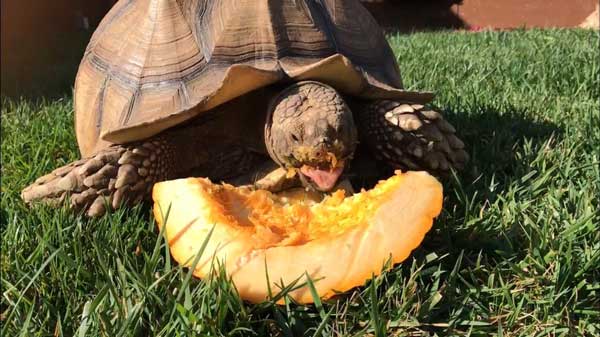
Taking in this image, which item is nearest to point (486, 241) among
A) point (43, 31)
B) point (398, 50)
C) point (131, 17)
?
point (131, 17)

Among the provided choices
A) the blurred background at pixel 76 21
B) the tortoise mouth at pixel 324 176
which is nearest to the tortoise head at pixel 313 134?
the tortoise mouth at pixel 324 176

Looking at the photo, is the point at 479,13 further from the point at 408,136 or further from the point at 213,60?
the point at 213,60

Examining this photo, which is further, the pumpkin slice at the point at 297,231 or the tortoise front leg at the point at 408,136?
the tortoise front leg at the point at 408,136

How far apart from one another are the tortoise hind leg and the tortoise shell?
50 millimetres

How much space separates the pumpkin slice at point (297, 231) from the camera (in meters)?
1.17

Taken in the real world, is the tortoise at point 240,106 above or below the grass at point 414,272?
above

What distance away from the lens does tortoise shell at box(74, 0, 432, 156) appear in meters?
1.59

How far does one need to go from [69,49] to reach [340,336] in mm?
6171

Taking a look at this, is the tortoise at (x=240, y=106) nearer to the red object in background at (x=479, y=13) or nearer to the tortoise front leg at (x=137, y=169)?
the tortoise front leg at (x=137, y=169)

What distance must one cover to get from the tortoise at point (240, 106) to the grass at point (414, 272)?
140 millimetres

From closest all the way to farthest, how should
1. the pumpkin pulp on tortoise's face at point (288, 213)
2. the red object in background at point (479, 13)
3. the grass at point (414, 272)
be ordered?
the grass at point (414, 272)
the pumpkin pulp on tortoise's face at point (288, 213)
the red object in background at point (479, 13)

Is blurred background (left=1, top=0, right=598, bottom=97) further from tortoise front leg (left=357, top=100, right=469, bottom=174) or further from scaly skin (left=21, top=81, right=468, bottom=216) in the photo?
tortoise front leg (left=357, top=100, right=469, bottom=174)

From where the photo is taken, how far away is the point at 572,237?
1375 millimetres

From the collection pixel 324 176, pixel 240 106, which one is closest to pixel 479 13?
pixel 240 106
